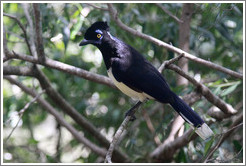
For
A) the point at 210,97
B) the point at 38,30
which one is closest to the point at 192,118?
the point at 210,97

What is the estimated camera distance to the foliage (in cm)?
494

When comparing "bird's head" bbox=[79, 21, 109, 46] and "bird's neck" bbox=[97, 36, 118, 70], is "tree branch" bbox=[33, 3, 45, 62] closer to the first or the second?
"bird's head" bbox=[79, 21, 109, 46]

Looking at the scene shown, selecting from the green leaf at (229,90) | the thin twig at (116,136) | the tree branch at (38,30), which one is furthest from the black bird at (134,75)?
the green leaf at (229,90)

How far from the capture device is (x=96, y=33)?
425cm

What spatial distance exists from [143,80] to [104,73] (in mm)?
1534

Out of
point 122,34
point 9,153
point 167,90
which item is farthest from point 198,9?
point 9,153

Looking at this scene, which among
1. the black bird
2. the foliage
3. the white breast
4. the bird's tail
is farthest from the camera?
the foliage

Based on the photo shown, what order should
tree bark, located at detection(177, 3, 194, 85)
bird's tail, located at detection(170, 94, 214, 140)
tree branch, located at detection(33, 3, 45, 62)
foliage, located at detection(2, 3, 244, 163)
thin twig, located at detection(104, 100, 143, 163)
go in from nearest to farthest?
1. thin twig, located at detection(104, 100, 143, 163)
2. bird's tail, located at detection(170, 94, 214, 140)
3. tree branch, located at detection(33, 3, 45, 62)
4. foliage, located at detection(2, 3, 244, 163)
5. tree bark, located at detection(177, 3, 194, 85)

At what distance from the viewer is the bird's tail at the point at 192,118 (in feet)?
12.4

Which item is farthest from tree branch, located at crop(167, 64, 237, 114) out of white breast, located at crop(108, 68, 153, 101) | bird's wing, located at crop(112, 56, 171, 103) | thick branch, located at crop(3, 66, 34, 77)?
thick branch, located at crop(3, 66, 34, 77)

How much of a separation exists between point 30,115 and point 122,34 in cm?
190

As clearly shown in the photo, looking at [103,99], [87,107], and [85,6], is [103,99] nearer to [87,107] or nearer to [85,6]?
[87,107]

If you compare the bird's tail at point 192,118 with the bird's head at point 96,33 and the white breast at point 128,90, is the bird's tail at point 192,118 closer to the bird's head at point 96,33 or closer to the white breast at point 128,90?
the white breast at point 128,90

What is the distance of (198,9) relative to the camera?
15.9 ft
